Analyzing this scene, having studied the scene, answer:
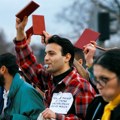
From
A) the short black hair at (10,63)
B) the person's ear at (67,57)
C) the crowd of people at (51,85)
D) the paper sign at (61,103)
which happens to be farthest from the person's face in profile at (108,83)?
the short black hair at (10,63)

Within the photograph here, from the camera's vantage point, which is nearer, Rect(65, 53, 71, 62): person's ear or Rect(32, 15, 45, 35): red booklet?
Rect(65, 53, 71, 62): person's ear

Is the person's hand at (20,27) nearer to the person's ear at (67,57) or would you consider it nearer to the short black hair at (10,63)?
the person's ear at (67,57)

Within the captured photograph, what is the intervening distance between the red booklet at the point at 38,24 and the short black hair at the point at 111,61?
5.71 feet

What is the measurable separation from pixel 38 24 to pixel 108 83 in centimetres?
190

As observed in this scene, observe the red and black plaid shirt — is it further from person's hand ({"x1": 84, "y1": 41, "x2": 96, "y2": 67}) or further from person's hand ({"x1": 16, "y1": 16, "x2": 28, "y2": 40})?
person's hand ({"x1": 84, "y1": 41, "x2": 96, "y2": 67})

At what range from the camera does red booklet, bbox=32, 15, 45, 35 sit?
622 centimetres

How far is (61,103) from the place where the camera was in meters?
5.73

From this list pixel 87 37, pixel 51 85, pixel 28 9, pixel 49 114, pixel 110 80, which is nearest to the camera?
pixel 110 80

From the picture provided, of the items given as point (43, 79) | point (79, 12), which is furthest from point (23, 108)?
point (79, 12)

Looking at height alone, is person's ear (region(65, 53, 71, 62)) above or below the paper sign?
above

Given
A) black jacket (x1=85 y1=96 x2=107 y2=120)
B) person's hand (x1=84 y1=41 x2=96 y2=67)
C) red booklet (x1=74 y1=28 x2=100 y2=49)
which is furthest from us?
red booklet (x1=74 y1=28 x2=100 y2=49)

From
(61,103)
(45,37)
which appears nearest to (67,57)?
(45,37)

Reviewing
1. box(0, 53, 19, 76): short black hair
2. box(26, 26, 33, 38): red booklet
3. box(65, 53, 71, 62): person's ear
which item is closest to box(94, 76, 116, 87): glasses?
box(65, 53, 71, 62): person's ear

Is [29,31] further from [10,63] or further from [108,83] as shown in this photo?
[108,83]
